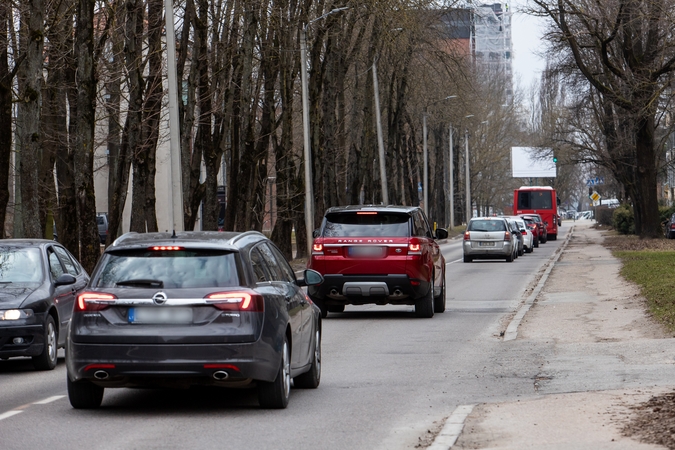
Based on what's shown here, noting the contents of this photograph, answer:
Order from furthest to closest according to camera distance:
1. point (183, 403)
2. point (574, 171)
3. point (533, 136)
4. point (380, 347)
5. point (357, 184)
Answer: point (574, 171) < point (533, 136) < point (357, 184) < point (380, 347) < point (183, 403)

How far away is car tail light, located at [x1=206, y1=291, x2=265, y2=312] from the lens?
888 cm

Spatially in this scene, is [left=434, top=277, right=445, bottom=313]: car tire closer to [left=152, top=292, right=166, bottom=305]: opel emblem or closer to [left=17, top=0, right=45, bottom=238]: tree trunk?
[left=17, top=0, right=45, bottom=238]: tree trunk

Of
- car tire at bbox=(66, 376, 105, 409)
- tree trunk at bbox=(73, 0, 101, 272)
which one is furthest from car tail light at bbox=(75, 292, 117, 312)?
tree trunk at bbox=(73, 0, 101, 272)

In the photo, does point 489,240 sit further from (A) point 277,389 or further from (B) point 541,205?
(A) point 277,389

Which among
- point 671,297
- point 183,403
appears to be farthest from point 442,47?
point 183,403

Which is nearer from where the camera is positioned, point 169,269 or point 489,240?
point 169,269

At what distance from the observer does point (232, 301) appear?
8898 millimetres

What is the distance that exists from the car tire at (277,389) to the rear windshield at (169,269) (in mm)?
779

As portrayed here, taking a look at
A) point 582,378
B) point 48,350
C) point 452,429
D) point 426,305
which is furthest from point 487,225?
point 452,429

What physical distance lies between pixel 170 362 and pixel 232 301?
2.15ft

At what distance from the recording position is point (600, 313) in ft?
60.3

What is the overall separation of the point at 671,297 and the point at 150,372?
40.7ft

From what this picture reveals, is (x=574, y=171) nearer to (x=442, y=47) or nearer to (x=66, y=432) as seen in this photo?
(x=442, y=47)

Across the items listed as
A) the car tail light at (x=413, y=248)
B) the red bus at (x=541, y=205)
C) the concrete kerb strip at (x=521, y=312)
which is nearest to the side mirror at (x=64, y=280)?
the concrete kerb strip at (x=521, y=312)
